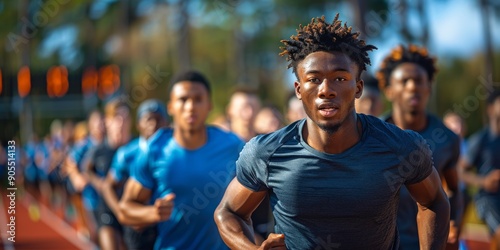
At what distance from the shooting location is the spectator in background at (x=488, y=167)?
8.61m

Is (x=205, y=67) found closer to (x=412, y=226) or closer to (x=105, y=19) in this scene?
(x=105, y=19)

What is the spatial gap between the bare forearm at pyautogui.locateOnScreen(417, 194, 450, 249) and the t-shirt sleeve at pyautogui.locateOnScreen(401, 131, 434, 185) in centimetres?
18

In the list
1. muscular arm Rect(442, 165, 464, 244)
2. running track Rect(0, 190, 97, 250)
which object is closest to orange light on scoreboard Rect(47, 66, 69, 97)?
running track Rect(0, 190, 97, 250)

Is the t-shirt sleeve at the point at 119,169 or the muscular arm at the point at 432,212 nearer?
the muscular arm at the point at 432,212

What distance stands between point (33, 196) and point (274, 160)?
2960 centimetres

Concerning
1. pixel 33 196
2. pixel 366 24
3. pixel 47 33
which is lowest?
pixel 33 196

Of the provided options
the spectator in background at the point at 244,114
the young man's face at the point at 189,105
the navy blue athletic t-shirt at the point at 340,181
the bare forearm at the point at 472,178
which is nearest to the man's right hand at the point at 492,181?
the bare forearm at the point at 472,178

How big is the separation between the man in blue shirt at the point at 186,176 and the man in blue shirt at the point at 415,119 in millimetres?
1248

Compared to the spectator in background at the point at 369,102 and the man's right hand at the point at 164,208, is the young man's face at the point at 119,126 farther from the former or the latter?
the man's right hand at the point at 164,208

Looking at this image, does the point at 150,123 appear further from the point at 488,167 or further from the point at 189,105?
the point at 488,167

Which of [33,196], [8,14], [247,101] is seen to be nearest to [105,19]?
[8,14]

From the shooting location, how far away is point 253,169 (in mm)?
3750

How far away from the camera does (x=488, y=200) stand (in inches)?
347

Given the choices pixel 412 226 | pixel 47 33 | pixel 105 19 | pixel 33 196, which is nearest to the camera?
pixel 412 226
